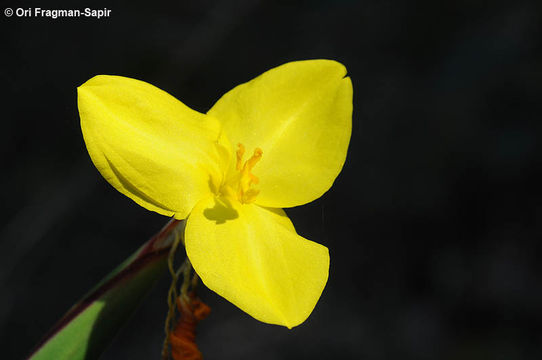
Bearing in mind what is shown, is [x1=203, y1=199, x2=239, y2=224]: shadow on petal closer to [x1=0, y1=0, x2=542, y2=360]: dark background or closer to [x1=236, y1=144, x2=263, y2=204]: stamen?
[x1=236, y1=144, x2=263, y2=204]: stamen

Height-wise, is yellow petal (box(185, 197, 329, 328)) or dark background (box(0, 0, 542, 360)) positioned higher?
yellow petal (box(185, 197, 329, 328))

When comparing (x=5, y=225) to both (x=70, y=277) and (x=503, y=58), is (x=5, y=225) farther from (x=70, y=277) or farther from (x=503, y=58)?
(x=503, y=58)

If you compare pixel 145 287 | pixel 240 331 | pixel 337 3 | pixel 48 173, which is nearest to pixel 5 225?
pixel 48 173

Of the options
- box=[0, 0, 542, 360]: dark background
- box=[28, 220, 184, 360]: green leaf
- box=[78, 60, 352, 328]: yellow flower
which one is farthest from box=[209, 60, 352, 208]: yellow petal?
box=[0, 0, 542, 360]: dark background

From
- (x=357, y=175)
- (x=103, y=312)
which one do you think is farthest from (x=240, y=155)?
(x=357, y=175)

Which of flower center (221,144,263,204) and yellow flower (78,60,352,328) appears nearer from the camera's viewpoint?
yellow flower (78,60,352,328)

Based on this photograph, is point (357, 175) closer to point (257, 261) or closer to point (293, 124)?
point (293, 124)
